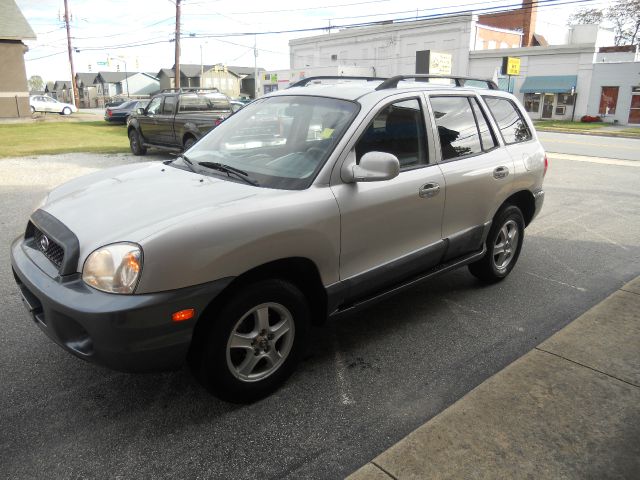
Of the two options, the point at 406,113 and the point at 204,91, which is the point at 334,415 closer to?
the point at 406,113

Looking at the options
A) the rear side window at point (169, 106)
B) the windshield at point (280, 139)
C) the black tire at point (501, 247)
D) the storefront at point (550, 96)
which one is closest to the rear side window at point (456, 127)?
the black tire at point (501, 247)

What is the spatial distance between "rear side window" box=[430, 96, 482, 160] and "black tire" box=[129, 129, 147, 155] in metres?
Answer: 11.8

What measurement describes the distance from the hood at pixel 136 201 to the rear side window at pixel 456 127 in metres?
1.62

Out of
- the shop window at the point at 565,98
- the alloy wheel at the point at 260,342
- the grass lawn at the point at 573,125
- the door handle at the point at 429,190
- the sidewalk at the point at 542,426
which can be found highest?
the shop window at the point at 565,98

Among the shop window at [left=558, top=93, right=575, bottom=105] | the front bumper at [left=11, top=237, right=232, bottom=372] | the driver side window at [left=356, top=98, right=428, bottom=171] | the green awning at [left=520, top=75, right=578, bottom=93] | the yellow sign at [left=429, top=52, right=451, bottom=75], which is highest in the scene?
the yellow sign at [left=429, top=52, right=451, bottom=75]

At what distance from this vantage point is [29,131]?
2234 centimetres

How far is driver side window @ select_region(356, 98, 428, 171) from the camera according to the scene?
345cm

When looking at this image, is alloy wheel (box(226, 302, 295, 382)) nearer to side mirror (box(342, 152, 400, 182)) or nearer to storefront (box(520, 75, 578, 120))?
side mirror (box(342, 152, 400, 182))

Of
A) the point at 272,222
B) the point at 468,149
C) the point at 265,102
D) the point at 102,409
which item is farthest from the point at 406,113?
the point at 102,409

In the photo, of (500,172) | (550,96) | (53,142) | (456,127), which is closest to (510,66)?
(550,96)

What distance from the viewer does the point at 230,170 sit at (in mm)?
3412

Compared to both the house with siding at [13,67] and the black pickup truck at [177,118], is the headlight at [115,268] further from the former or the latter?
the house with siding at [13,67]

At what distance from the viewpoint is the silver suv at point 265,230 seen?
253 centimetres

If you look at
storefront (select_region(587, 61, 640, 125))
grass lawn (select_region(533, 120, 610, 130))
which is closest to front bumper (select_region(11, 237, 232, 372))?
grass lawn (select_region(533, 120, 610, 130))
